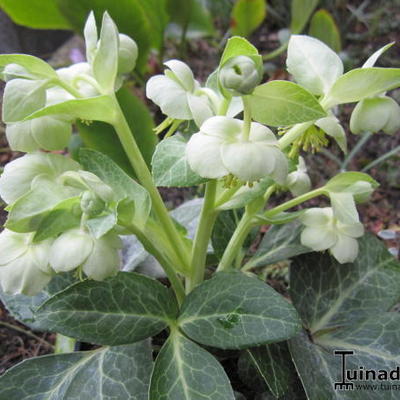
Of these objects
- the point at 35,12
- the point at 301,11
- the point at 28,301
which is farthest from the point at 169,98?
the point at 301,11

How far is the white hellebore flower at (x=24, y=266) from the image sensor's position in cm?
46

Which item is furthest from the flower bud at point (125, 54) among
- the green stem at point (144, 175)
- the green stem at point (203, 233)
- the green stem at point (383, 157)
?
the green stem at point (383, 157)

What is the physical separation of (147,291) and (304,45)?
0.31 meters

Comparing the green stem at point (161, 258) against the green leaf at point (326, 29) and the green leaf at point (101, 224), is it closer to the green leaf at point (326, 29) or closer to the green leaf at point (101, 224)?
the green leaf at point (101, 224)

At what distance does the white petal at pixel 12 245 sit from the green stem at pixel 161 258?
102mm

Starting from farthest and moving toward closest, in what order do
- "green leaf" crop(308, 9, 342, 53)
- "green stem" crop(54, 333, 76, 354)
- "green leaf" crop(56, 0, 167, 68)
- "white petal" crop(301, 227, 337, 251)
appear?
1. "green leaf" crop(308, 9, 342, 53)
2. "green leaf" crop(56, 0, 167, 68)
3. "green stem" crop(54, 333, 76, 354)
4. "white petal" crop(301, 227, 337, 251)

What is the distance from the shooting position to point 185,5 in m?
1.30

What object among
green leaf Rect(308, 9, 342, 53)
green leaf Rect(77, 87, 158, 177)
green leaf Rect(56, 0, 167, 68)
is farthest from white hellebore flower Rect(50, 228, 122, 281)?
green leaf Rect(308, 9, 342, 53)

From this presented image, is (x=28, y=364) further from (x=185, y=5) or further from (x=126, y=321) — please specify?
(x=185, y=5)

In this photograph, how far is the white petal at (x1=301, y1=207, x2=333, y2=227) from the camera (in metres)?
0.60

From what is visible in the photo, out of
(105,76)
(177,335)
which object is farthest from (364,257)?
(105,76)

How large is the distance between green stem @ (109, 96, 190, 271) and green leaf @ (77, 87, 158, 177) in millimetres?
288

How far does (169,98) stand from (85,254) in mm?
171

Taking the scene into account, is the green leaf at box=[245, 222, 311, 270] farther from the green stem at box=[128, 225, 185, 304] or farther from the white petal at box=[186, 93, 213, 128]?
the white petal at box=[186, 93, 213, 128]
